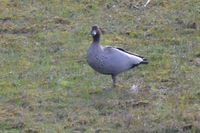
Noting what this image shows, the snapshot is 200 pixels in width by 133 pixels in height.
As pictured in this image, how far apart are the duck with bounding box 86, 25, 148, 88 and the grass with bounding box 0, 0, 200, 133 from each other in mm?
262

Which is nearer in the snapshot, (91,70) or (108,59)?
(108,59)

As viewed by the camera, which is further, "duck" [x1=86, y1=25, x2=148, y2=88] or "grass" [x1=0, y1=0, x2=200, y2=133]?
"duck" [x1=86, y1=25, x2=148, y2=88]

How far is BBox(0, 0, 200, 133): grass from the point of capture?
8.29 meters

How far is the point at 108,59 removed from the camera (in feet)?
30.6

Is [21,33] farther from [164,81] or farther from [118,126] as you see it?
[118,126]

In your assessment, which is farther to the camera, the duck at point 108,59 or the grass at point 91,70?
the duck at point 108,59

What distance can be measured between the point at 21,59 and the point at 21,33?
1468 mm

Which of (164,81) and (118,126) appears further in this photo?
(164,81)

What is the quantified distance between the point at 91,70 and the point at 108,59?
3.22 feet

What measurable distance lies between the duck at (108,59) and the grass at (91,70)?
0.86 ft

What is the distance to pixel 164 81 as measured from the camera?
973 cm

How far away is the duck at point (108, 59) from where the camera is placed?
30.4ft

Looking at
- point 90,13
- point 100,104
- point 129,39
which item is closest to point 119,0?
point 90,13

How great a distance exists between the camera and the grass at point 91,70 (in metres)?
8.29
